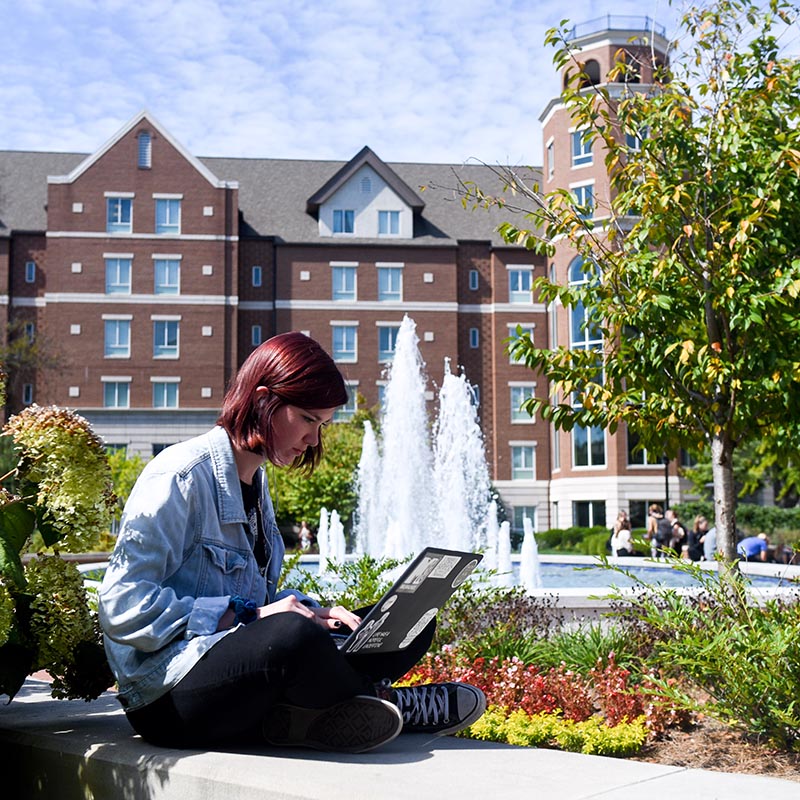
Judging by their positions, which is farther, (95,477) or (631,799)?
(95,477)

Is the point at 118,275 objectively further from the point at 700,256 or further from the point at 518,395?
the point at 700,256

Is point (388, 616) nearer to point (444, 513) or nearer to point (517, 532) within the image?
point (444, 513)

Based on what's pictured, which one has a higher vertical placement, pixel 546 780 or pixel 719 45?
pixel 719 45

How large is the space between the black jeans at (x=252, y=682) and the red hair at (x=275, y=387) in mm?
607

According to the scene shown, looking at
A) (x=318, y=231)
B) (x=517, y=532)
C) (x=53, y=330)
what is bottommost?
(x=517, y=532)

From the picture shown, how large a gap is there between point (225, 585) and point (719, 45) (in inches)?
234

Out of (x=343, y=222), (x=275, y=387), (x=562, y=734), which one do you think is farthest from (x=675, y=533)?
(x=343, y=222)

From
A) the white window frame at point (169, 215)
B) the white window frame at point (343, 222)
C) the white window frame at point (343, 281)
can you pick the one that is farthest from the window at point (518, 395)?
the white window frame at point (169, 215)

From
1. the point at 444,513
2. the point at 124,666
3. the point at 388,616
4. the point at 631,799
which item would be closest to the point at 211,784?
the point at 124,666

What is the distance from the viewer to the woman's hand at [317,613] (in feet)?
9.59

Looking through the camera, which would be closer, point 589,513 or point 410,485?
point 410,485

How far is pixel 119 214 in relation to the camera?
39938 millimetres

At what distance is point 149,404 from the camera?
130 ft

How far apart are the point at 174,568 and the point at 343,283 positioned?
3899cm
